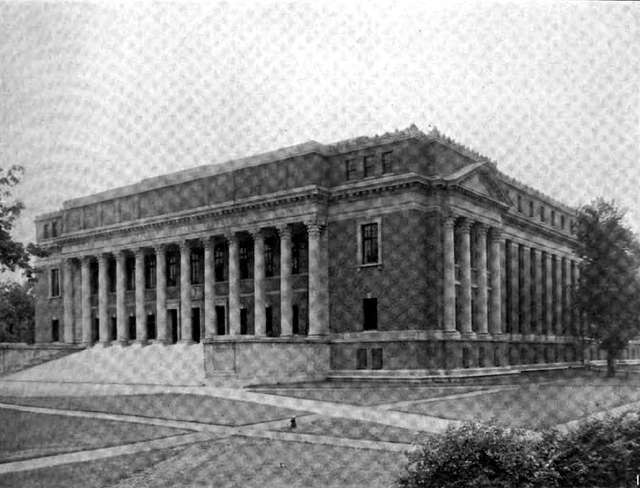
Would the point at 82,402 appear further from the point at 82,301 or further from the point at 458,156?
the point at 82,301

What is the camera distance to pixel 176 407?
2636 centimetres

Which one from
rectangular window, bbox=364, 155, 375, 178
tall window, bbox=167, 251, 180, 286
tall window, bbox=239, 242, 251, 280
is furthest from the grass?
tall window, bbox=167, 251, 180, 286

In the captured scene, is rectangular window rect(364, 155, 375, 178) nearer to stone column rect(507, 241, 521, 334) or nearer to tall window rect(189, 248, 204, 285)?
tall window rect(189, 248, 204, 285)

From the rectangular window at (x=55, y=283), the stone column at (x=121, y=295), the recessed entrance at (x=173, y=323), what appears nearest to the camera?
the recessed entrance at (x=173, y=323)

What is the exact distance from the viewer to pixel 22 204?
19734 mm

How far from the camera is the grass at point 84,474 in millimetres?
13086

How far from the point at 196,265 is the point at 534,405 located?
33142 mm

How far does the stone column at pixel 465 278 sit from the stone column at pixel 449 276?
70.0 inches

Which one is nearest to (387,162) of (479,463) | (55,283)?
(479,463)

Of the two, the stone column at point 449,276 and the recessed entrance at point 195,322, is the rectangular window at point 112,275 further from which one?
the stone column at point 449,276

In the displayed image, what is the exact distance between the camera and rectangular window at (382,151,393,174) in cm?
4209

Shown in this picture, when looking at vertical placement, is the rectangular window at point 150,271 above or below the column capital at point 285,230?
below

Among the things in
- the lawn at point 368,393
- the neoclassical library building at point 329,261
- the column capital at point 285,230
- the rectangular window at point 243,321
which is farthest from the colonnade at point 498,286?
the rectangular window at point 243,321

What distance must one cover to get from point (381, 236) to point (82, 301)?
31183mm
